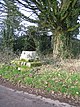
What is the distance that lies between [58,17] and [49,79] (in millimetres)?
6555

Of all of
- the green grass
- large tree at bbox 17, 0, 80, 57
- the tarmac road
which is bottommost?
the tarmac road

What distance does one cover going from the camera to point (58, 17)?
13.9 metres

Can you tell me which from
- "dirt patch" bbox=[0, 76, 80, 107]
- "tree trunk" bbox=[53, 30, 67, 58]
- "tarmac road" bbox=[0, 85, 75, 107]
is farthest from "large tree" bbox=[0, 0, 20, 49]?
"tarmac road" bbox=[0, 85, 75, 107]

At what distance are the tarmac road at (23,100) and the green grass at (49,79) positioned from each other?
77cm

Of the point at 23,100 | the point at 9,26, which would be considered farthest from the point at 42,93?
the point at 9,26

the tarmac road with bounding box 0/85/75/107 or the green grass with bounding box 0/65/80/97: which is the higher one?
the green grass with bounding box 0/65/80/97

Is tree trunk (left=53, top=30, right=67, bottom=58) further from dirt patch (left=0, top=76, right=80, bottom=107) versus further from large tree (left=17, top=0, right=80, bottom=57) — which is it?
dirt patch (left=0, top=76, right=80, bottom=107)

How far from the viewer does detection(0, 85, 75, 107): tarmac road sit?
5.86 m

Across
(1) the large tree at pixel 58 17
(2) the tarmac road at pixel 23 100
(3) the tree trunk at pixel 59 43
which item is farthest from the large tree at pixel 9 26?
(2) the tarmac road at pixel 23 100

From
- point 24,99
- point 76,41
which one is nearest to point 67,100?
point 24,99

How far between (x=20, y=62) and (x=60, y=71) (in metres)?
2.21

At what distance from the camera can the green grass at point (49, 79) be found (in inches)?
282

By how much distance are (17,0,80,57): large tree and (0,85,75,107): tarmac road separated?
715 centimetres

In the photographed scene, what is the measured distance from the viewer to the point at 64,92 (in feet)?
22.5
